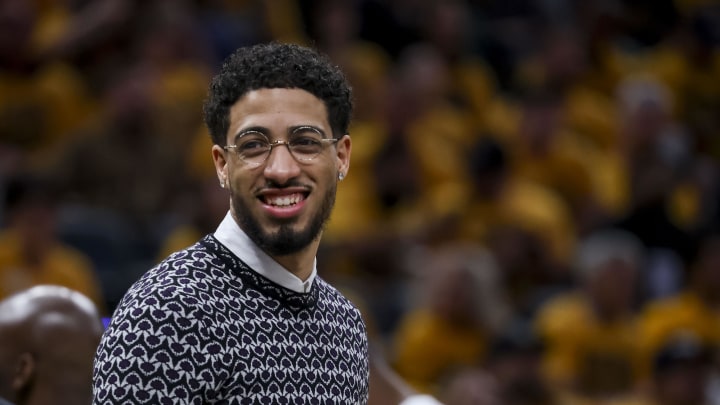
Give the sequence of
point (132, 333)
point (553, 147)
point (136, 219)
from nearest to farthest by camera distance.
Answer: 1. point (132, 333)
2. point (136, 219)
3. point (553, 147)

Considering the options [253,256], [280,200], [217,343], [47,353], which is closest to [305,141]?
[280,200]

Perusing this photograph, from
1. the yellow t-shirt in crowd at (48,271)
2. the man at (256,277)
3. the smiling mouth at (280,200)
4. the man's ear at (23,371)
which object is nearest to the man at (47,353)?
the man's ear at (23,371)

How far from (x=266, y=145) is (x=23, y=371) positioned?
90 centimetres

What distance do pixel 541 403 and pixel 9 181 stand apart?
94.7 inches

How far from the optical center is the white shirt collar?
7.43 feet

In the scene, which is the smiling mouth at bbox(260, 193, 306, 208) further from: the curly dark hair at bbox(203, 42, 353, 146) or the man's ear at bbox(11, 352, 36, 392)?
the man's ear at bbox(11, 352, 36, 392)

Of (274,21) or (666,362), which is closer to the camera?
(666,362)

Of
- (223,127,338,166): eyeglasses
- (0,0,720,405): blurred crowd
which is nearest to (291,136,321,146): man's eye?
(223,127,338,166): eyeglasses

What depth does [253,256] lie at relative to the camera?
7.44 feet

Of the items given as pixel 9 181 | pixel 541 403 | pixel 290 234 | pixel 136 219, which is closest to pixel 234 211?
pixel 290 234

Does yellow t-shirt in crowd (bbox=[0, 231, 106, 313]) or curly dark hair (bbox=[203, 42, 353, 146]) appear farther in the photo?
yellow t-shirt in crowd (bbox=[0, 231, 106, 313])

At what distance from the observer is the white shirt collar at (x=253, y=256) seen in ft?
7.43

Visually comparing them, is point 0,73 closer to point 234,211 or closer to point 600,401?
point 600,401

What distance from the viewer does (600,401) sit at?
18.5 ft
